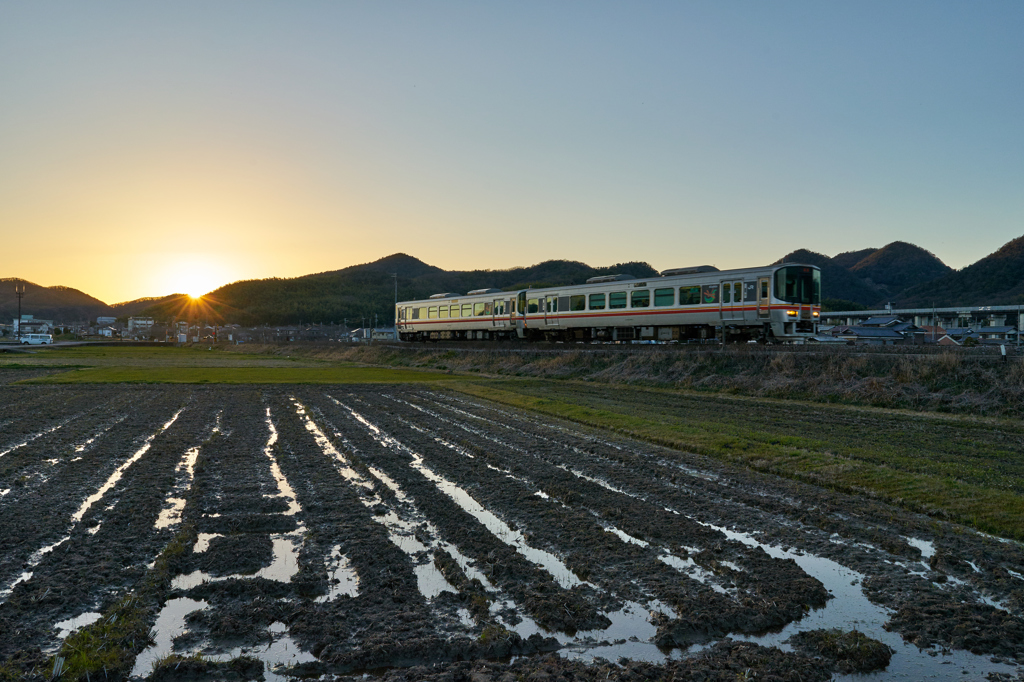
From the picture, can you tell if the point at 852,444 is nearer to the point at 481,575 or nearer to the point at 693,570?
the point at 693,570

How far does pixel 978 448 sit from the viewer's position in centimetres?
1287

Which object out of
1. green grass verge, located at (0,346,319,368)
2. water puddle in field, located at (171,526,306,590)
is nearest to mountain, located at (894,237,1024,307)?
green grass verge, located at (0,346,319,368)

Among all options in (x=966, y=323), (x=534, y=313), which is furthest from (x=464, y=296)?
(x=966, y=323)

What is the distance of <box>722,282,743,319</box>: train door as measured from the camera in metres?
28.9

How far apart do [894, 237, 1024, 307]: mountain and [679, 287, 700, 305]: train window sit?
101240 mm

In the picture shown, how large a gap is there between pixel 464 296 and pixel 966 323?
64888 mm

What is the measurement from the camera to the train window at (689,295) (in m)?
30.5

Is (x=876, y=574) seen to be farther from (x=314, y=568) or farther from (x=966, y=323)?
(x=966, y=323)

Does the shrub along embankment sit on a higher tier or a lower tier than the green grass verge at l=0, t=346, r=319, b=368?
higher

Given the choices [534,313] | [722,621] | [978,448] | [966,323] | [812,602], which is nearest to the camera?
[722,621]

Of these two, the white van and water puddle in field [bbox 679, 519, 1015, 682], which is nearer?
water puddle in field [bbox 679, 519, 1015, 682]

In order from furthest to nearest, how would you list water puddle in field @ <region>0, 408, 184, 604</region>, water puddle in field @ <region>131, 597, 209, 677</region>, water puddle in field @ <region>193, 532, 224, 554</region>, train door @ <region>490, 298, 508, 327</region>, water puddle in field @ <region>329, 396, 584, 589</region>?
train door @ <region>490, 298, 508, 327</region>, water puddle in field @ <region>193, 532, 224, 554</region>, water puddle in field @ <region>329, 396, 584, 589</region>, water puddle in field @ <region>0, 408, 184, 604</region>, water puddle in field @ <region>131, 597, 209, 677</region>

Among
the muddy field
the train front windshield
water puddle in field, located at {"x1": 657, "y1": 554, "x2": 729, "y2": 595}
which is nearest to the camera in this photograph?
the muddy field

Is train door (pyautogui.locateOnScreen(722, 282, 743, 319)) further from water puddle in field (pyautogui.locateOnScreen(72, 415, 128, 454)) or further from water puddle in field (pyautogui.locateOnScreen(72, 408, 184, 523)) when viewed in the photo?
water puddle in field (pyautogui.locateOnScreen(72, 415, 128, 454))
